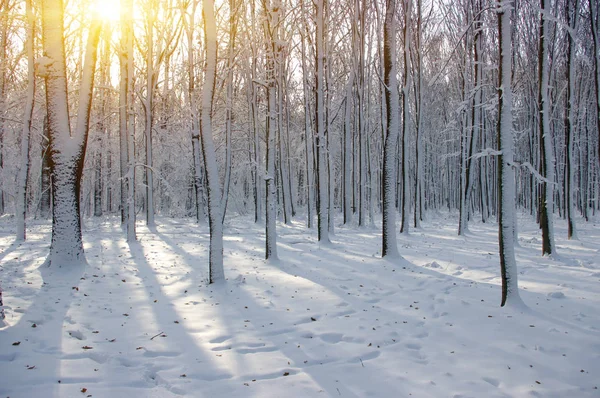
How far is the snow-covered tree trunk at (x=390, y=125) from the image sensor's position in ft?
29.1

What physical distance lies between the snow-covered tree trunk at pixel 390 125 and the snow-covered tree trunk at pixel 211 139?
428 centimetres

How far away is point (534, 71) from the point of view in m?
16.8

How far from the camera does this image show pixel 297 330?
4.57m

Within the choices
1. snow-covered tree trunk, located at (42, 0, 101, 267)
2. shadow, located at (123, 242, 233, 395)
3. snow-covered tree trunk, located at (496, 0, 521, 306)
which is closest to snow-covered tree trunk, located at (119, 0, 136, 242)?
snow-covered tree trunk, located at (42, 0, 101, 267)

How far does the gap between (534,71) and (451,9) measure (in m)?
5.22

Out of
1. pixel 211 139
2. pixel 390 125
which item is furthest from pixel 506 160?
pixel 211 139

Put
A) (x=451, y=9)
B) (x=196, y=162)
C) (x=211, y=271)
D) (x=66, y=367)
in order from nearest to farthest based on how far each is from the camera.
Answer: (x=66, y=367), (x=211, y=271), (x=451, y=9), (x=196, y=162)

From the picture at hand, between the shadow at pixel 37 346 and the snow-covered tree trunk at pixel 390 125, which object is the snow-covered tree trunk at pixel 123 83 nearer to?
the shadow at pixel 37 346

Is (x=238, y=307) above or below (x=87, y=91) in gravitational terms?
below

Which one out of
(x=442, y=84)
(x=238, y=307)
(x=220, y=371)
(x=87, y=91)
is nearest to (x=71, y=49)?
(x=87, y=91)

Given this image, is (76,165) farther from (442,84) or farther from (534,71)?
(442,84)

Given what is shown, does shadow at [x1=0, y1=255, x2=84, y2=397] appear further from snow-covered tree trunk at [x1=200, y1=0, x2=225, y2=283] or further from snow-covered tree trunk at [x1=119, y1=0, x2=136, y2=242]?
snow-covered tree trunk at [x1=119, y1=0, x2=136, y2=242]

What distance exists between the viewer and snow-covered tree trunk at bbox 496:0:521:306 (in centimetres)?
514

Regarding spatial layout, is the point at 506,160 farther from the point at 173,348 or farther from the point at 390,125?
the point at 173,348
